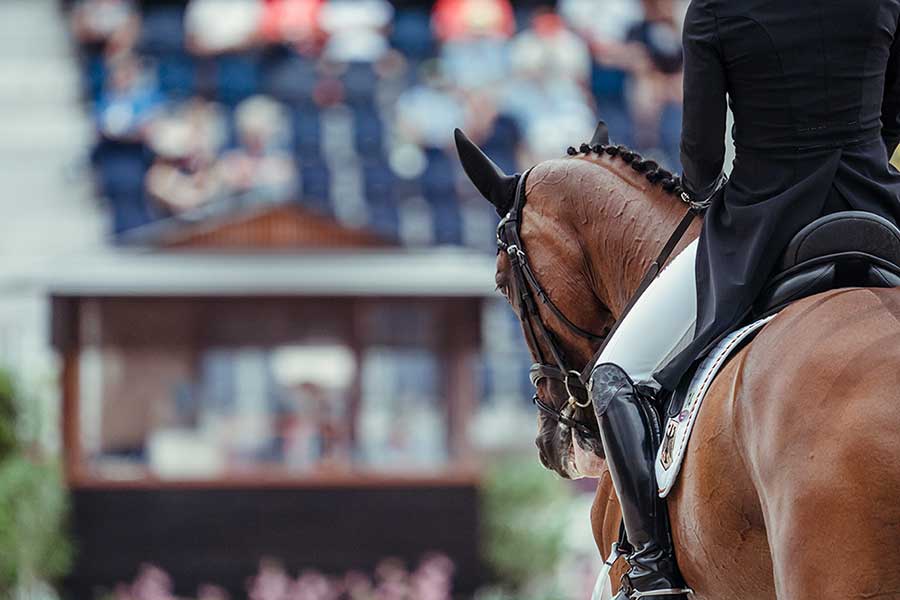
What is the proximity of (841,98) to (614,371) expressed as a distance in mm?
601

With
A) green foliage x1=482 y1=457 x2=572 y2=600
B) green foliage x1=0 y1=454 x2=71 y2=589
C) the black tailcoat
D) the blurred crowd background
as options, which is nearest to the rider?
the black tailcoat

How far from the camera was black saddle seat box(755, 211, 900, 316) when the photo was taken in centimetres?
232

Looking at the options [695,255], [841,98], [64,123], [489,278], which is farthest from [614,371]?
[64,123]

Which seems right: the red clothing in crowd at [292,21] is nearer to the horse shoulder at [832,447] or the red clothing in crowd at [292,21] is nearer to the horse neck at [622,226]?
the horse neck at [622,226]

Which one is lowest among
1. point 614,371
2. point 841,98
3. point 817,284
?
point 614,371

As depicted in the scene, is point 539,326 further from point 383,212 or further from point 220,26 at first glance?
point 220,26

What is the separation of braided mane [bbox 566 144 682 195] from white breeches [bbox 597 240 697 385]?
225 millimetres

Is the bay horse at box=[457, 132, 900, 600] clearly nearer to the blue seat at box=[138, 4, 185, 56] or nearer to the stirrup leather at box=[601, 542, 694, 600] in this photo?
the stirrup leather at box=[601, 542, 694, 600]

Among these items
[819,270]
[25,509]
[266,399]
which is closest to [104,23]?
[266,399]

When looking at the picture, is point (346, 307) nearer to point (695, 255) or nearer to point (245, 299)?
point (245, 299)

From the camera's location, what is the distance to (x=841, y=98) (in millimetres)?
2453

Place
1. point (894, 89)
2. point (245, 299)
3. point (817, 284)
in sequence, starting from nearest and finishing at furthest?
point (817, 284), point (894, 89), point (245, 299)

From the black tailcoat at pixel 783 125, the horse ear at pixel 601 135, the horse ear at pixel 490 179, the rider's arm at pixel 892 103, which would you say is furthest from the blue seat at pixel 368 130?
the black tailcoat at pixel 783 125

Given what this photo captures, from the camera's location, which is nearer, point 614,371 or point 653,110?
point 614,371
